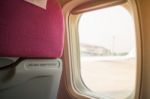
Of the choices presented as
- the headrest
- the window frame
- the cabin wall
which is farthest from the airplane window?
the headrest

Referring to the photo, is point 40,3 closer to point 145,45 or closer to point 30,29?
point 30,29

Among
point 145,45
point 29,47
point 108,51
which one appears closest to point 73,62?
point 108,51

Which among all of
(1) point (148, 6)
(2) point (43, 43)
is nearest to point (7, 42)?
(2) point (43, 43)

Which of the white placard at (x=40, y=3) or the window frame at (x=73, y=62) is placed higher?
the white placard at (x=40, y=3)

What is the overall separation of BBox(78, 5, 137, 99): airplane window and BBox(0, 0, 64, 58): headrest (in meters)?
0.58

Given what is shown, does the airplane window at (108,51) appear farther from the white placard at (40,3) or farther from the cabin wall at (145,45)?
the white placard at (40,3)

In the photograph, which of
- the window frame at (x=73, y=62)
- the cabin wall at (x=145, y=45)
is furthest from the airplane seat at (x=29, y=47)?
the window frame at (x=73, y=62)

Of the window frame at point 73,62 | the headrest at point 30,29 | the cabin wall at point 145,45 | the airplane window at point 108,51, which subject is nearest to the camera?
the headrest at point 30,29

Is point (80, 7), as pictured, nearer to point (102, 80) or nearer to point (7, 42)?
point (102, 80)

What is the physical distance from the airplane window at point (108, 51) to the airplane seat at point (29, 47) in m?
0.59

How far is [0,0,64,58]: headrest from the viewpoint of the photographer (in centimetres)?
92

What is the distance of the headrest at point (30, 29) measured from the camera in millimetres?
921

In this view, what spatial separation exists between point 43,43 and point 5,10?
0.24 m

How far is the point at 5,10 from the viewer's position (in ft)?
3.01
